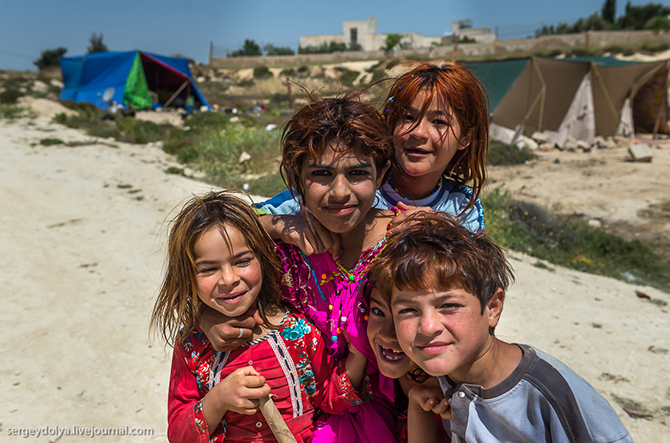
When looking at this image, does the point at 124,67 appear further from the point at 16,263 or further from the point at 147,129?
the point at 16,263

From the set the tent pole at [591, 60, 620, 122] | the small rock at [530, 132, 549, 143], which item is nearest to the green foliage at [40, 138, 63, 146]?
the small rock at [530, 132, 549, 143]

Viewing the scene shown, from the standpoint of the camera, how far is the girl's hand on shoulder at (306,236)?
4.84ft

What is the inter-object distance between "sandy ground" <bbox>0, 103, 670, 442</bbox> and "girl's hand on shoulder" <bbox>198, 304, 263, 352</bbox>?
644mm

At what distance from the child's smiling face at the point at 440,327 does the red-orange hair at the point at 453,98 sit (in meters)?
0.72

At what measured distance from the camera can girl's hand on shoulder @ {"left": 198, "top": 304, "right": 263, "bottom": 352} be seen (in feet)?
4.86

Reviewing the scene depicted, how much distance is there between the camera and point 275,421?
1.42m

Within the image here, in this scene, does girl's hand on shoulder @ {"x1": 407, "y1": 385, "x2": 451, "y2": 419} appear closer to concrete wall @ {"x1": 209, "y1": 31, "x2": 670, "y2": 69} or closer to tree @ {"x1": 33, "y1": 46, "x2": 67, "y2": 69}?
concrete wall @ {"x1": 209, "y1": 31, "x2": 670, "y2": 69}

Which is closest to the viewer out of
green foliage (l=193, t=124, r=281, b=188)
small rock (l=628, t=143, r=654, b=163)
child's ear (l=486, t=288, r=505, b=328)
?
child's ear (l=486, t=288, r=505, b=328)

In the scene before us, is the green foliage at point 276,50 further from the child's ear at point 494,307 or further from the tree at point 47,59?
the child's ear at point 494,307

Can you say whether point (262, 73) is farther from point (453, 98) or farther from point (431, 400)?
point (431, 400)

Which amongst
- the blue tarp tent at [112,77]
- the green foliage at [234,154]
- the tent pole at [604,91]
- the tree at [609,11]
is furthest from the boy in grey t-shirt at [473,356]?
the tree at [609,11]

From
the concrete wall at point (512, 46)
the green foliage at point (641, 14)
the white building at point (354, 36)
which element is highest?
the white building at point (354, 36)

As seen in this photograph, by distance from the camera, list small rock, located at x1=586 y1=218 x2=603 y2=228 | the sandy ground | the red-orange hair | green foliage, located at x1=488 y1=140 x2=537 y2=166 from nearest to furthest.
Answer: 1. the red-orange hair
2. the sandy ground
3. small rock, located at x1=586 y1=218 x2=603 y2=228
4. green foliage, located at x1=488 y1=140 x2=537 y2=166

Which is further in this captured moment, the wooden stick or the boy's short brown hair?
the wooden stick
